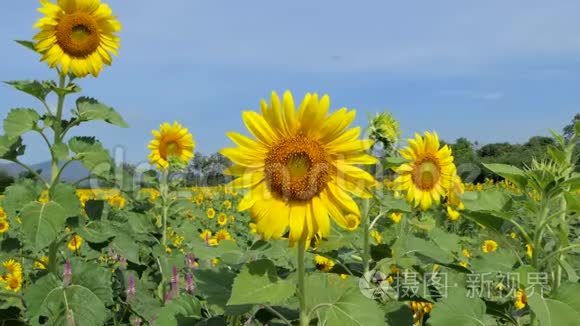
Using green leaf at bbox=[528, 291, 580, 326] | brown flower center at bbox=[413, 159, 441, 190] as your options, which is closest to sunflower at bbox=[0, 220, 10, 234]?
brown flower center at bbox=[413, 159, 441, 190]

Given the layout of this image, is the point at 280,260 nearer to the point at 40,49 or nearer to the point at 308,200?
the point at 308,200

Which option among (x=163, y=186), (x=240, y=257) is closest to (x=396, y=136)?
(x=240, y=257)

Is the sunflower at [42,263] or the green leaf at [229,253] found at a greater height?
the green leaf at [229,253]

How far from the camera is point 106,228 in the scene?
3.34 meters

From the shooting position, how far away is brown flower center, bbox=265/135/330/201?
1.99m

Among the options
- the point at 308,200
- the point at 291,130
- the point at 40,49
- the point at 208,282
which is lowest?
the point at 208,282

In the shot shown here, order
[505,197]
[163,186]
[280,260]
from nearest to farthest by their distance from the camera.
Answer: [505,197] < [280,260] < [163,186]

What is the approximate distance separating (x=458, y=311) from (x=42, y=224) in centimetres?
202

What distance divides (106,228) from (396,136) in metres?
1.69

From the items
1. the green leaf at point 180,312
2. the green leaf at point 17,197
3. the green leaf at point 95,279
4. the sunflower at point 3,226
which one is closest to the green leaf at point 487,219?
the green leaf at point 180,312

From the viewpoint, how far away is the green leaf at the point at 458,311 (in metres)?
2.23

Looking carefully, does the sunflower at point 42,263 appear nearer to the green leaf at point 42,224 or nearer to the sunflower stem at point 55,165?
the sunflower stem at point 55,165

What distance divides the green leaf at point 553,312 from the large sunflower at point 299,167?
751 millimetres

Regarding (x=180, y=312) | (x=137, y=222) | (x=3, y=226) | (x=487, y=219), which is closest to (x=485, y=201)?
(x=487, y=219)
